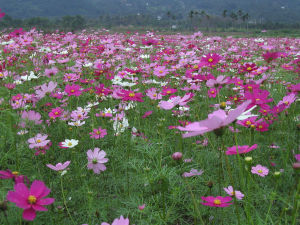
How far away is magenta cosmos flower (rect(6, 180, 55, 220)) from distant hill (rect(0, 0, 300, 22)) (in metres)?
104

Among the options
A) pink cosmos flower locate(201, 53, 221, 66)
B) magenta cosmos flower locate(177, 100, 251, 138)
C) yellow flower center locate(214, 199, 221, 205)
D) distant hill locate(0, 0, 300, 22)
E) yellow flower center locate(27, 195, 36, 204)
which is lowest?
yellow flower center locate(214, 199, 221, 205)

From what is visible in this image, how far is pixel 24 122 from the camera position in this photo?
1.32m

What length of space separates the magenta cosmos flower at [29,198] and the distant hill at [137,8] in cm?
10401

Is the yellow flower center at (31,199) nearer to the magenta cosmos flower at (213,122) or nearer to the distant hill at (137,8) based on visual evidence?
the magenta cosmos flower at (213,122)

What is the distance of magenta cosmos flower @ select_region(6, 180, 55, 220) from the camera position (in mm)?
556

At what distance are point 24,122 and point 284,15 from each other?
5156 inches

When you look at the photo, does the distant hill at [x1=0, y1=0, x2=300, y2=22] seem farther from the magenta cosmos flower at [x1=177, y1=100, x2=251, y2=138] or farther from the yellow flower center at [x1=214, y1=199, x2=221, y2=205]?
the magenta cosmos flower at [x1=177, y1=100, x2=251, y2=138]

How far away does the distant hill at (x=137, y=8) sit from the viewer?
107550mm

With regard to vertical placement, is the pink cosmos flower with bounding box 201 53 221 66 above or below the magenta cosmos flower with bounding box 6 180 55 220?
above

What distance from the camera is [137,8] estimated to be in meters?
141

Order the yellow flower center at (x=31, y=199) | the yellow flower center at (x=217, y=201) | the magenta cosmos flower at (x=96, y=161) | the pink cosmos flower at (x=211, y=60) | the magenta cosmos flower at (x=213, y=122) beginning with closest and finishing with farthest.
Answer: the magenta cosmos flower at (x=213, y=122)
the yellow flower center at (x=31, y=199)
the yellow flower center at (x=217, y=201)
the magenta cosmos flower at (x=96, y=161)
the pink cosmos flower at (x=211, y=60)

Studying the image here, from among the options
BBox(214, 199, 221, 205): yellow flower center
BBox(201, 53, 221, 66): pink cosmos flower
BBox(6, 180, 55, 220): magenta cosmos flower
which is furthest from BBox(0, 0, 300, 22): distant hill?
BBox(6, 180, 55, 220): magenta cosmos flower

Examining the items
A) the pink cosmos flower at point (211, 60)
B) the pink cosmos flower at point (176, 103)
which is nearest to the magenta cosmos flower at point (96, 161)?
the pink cosmos flower at point (176, 103)

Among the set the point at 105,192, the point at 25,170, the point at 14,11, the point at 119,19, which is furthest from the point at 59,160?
the point at 14,11
